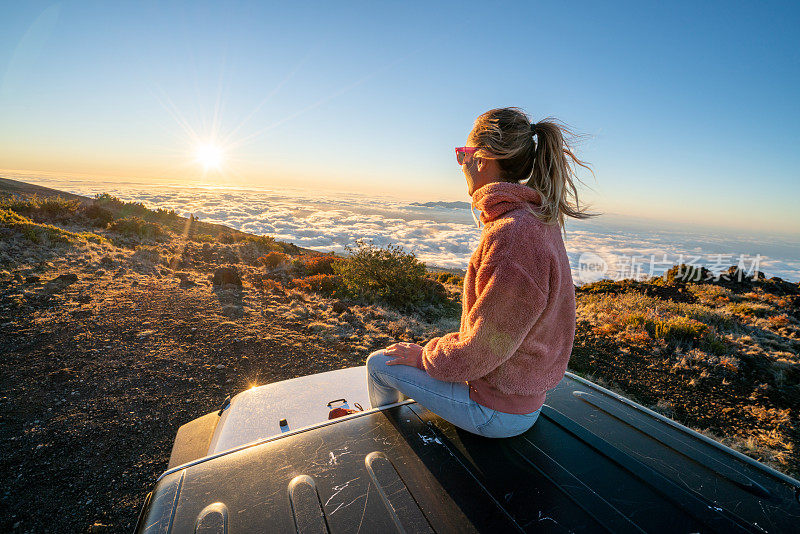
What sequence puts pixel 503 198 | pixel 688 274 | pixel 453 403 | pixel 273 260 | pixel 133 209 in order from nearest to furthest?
1. pixel 503 198
2. pixel 453 403
3. pixel 273 260
4. pixel 688 274
5. pixel 133 209

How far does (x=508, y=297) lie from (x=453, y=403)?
26.9 inches

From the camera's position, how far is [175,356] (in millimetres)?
5027

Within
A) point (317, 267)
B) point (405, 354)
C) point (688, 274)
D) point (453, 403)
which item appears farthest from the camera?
→ point (688, 274)

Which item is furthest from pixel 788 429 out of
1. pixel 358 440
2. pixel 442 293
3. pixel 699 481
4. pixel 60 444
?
pixel 60 444

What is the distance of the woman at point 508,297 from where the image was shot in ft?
4.92

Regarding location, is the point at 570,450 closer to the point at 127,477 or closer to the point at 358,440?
the point at 358,440

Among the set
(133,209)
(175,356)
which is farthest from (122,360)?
(133,209)

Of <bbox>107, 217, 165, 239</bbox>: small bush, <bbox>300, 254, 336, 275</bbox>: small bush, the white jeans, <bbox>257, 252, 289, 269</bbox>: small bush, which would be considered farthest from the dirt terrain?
<bbox>107, 217, 165, 239</bbox>: small bush

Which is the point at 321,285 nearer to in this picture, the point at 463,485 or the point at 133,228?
the point at 463,485

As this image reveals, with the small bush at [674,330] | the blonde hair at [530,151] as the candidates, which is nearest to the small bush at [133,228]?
the blonde hair at [530,151]

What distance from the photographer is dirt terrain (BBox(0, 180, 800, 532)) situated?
2.98 metres

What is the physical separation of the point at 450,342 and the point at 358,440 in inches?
26.7

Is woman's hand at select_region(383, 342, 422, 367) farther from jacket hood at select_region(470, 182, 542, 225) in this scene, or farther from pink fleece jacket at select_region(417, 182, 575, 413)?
jacket hood at select_region(470, 182, 542, 225)

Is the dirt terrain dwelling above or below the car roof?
below
